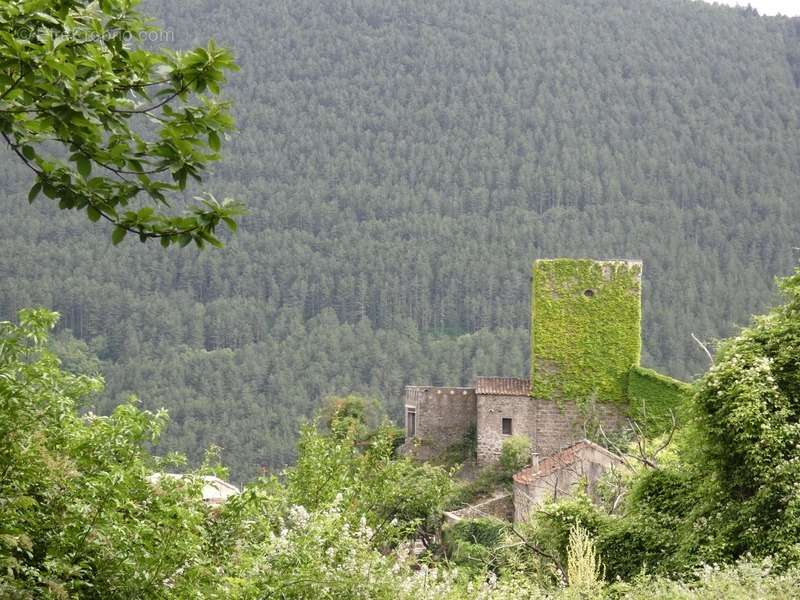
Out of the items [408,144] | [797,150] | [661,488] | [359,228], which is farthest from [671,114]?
[661,488]

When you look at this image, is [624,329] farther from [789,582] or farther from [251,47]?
[251,47]

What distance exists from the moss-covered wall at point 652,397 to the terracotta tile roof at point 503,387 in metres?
2.51

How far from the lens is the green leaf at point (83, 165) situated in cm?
470

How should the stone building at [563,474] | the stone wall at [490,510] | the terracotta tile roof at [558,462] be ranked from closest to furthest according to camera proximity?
1. the stone building at [563,474]
2. the terracotta tile roof at [558,462]
3. the stone wall at [490,510]

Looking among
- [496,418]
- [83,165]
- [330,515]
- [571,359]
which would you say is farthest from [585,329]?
[83,165]

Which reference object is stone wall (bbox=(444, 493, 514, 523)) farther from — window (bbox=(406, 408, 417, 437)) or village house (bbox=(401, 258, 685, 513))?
window (bbox=(406, 408, 417, 437))

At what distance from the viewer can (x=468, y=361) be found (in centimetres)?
7419

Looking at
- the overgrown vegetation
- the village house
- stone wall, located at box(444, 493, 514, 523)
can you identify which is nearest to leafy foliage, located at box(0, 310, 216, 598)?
the overgrown vegetation

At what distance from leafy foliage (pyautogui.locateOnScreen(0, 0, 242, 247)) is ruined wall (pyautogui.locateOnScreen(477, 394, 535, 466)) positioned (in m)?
24.4

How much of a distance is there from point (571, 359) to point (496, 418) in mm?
2277

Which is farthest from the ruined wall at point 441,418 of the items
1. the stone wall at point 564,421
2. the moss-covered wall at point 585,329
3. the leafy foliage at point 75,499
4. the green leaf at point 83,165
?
the green leaf at point 83,165

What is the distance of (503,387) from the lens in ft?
97.2

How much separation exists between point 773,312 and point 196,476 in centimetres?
792

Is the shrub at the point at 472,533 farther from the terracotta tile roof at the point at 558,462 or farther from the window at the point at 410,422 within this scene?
the window at the point at 410,422
